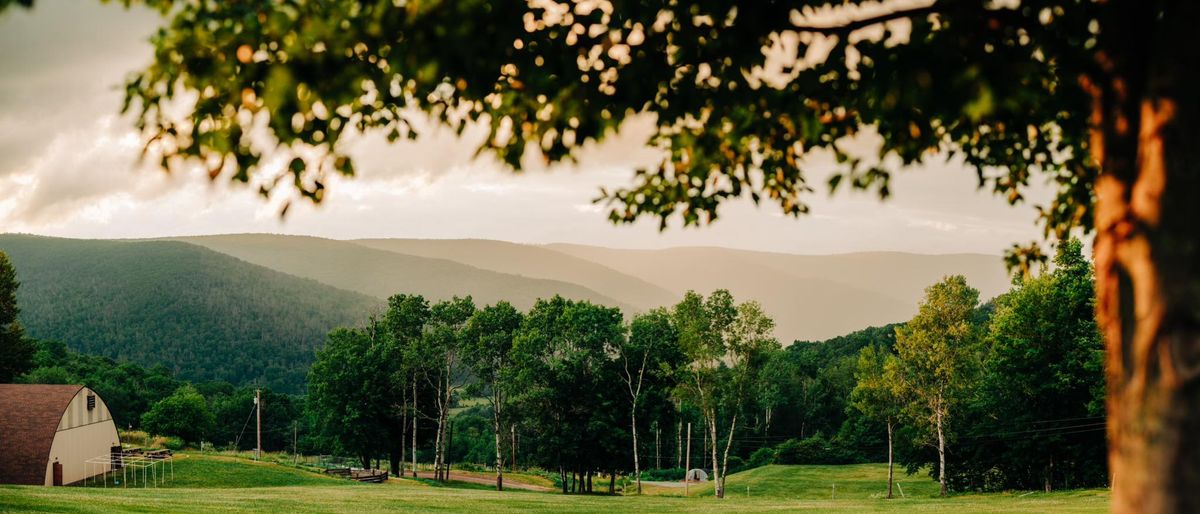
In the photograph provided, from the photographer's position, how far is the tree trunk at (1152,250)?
190 inches

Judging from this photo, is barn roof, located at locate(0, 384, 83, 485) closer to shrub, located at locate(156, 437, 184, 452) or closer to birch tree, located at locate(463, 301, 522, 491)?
shrub, located at locate(156, 437, 184, 452)

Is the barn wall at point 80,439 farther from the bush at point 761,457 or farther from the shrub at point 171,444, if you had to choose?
the bush at point 761,457

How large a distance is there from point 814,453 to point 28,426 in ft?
257

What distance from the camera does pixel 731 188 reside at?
9398 millimetres

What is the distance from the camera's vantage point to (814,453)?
96.4 metres

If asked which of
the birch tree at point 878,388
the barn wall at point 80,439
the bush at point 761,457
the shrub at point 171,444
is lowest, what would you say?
the bush at point 761,457

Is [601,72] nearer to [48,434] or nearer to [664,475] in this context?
[48,434]

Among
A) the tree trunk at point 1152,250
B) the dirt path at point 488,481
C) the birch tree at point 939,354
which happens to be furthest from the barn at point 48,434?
the tree trunk at point 1152,250

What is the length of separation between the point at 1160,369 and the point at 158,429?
101m

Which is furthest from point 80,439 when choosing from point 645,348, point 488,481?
point 645,348

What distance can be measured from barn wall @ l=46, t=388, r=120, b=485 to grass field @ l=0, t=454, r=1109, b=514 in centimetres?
598

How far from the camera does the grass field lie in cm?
2456

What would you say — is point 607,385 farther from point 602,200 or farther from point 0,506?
point 602,200

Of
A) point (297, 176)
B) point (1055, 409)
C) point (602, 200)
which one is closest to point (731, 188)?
point (602, 200)
